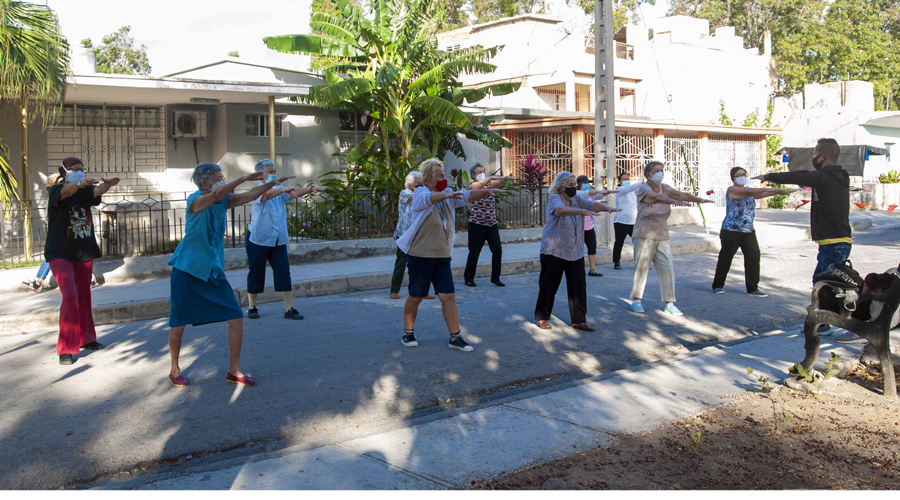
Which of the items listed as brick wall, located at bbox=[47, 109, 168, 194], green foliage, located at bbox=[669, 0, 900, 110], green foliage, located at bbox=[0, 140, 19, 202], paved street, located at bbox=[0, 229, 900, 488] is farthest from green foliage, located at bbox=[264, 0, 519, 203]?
green foliage, located at bbox=[669, 0, 900, 110]

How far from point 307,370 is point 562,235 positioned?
3194 mm

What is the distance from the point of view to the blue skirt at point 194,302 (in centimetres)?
575

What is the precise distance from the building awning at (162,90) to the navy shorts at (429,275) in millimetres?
9062

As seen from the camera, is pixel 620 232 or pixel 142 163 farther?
pixel 142 163

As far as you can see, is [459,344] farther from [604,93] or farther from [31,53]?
[604,93]

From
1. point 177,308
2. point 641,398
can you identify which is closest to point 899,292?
point 641,398

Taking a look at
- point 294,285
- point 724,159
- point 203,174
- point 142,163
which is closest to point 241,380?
point 203,174

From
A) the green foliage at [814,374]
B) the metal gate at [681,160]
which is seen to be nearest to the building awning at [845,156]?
the metal gate at [681,160]

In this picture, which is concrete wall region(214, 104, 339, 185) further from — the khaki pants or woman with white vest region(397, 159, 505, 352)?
woman with white vest region(397, 159, 505, 352)

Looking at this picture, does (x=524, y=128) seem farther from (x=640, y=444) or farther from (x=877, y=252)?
(x=640, y=444)

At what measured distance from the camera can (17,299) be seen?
10.1m

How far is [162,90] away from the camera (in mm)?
14500

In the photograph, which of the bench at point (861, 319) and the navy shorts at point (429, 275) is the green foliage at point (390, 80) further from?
the bench at point (861, 319)

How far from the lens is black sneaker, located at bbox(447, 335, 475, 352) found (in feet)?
23.4
